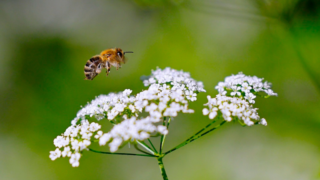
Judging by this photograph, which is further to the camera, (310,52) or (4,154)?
(4,154)

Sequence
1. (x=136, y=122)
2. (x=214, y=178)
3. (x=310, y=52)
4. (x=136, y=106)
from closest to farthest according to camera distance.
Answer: (x=136, y=122) < (x=136, y=106) < (x=310, y=52) < (x=214, y=178)

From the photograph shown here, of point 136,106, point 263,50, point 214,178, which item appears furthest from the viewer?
point 263,50

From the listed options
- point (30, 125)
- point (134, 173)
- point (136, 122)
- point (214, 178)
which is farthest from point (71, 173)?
point (136, 122)

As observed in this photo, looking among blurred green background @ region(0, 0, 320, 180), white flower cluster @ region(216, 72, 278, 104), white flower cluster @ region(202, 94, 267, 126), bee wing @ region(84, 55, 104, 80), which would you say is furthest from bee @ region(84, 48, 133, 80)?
blurred green background @ region(0, 0, 320, 180)

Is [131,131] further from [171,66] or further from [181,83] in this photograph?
[171,66]

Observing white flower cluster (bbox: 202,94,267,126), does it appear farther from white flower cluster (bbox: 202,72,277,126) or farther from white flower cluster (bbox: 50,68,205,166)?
white flower cluster (bbox: 50,68,205,166)

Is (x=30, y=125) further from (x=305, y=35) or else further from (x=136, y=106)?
(x=305, y=35)

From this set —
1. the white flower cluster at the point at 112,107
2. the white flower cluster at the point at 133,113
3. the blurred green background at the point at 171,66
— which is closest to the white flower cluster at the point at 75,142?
the white flower cluster at the point at 133,113

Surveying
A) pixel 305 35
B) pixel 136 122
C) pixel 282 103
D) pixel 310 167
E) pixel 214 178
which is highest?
pixel 305 35

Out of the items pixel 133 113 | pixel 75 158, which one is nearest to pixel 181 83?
pixel 133 113
